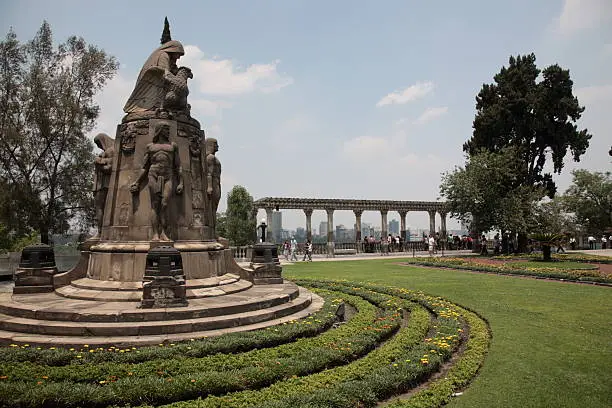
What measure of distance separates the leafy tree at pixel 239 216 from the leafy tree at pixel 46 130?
26.7 meters

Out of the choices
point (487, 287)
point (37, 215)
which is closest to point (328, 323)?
point (487, 287)

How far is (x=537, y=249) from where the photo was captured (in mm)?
39812

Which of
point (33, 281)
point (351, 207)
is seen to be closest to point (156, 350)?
point (33, 281)

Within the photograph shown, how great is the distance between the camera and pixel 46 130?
75.7ft

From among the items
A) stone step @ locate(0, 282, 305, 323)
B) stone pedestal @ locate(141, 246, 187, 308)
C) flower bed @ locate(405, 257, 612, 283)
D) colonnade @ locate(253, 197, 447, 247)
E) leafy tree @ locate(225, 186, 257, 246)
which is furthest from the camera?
leafy tree @ locate(225, 186, 257, 246)

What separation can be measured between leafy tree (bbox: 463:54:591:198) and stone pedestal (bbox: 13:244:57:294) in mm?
32031

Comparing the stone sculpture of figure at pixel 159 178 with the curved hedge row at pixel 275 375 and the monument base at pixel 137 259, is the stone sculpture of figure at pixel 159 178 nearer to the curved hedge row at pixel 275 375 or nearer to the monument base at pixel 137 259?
the monument base at pixel 137 259

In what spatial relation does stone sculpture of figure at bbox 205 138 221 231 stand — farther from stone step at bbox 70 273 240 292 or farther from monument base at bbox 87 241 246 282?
stone step at bbox 70 273 240 292

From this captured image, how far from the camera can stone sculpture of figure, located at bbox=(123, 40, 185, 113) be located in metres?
11.6

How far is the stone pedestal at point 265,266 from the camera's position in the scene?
1237 centimetres

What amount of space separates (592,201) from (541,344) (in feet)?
141

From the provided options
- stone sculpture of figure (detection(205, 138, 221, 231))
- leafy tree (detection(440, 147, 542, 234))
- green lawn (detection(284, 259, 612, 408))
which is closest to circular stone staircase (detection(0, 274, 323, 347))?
stone sculpture of figure (detection(205, 138, 221, 231))

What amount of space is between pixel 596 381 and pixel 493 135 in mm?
32868

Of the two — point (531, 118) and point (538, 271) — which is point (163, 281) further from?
point (531, 118)
